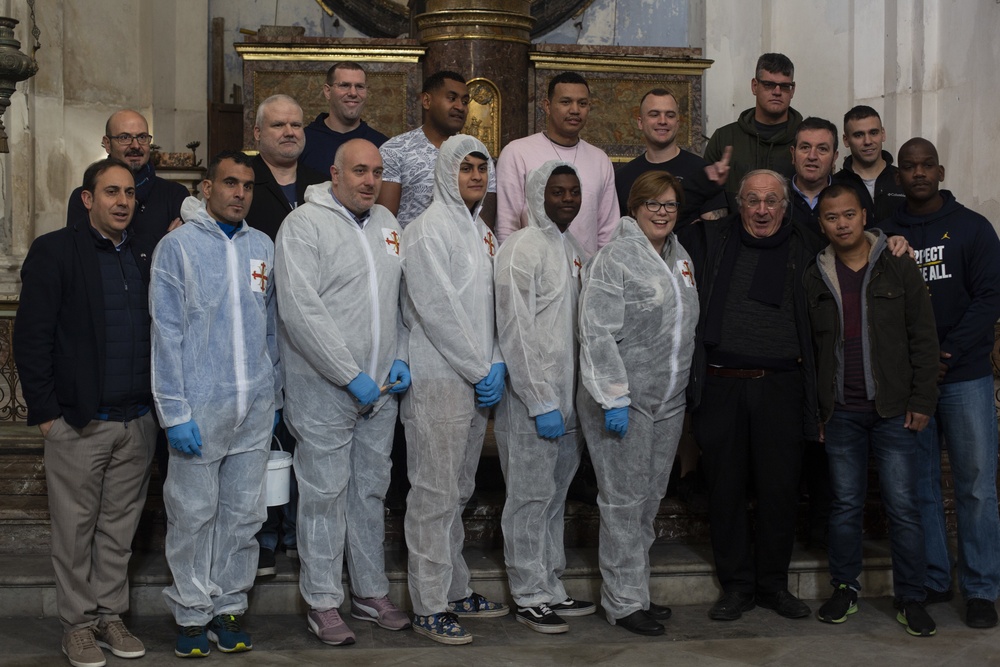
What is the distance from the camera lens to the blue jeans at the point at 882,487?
17.2 feet

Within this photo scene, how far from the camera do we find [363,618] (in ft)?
17.1

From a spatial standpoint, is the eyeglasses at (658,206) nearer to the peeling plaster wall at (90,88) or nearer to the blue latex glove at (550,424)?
the blue latex glove at (550,424)

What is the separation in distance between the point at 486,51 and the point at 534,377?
3793 mm

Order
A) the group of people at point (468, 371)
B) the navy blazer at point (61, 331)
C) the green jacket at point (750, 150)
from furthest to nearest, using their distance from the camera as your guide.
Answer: the green jacket at point (750, 150) < the group of people at point (468, 371) < the navy blazer at point (61, 331)

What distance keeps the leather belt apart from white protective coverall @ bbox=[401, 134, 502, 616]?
3.12 feet

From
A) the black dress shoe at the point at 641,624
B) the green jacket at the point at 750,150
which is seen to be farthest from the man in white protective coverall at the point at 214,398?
the green jacket at the point at 750,150

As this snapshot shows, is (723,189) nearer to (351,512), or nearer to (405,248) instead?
(405,248)

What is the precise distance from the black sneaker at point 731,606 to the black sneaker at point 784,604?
0.06 meters

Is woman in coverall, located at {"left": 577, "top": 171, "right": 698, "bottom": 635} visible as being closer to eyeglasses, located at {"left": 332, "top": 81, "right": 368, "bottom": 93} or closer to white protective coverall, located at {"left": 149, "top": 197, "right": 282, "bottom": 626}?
white protective coverall, located at {"left": 149, "top": 197, "right": 282, "bottom": 626}

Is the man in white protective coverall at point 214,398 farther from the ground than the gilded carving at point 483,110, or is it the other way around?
the gilded carving at point 483,110

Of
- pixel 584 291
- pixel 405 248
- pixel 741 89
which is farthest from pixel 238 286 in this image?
pixel 741 89

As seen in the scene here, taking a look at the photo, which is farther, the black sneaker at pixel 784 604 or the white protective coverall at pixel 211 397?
the black sneaker at pixel 784 604

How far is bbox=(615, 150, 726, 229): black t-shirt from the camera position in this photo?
5664 mm

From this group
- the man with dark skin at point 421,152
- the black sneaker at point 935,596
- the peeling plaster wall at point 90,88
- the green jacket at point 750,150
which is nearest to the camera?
the black sneaker at point 935,596
